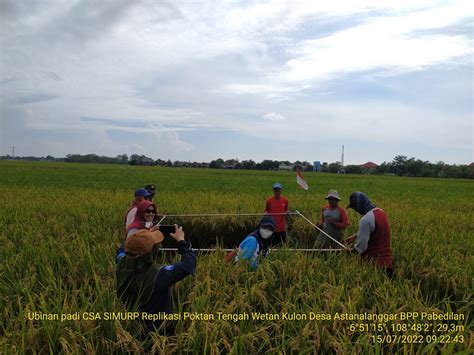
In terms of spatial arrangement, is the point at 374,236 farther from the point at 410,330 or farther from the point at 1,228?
the point at 1,228

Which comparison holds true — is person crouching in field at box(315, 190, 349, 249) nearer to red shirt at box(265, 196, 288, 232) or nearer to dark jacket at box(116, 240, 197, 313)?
red shirt at box(265, 196, 288, 232)

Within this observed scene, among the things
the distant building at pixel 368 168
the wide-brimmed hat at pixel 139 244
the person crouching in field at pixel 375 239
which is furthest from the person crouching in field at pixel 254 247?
the distant building at pixel 368 168

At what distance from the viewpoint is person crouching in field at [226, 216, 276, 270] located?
3850 mm

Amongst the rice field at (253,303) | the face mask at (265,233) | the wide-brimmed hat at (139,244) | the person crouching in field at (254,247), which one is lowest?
the rice field at (253,303)

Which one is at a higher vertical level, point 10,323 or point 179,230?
point 179,230

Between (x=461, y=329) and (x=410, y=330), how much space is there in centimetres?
38

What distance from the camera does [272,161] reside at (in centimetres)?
10050

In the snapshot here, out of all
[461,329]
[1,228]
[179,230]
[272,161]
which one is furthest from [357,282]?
[272,161]

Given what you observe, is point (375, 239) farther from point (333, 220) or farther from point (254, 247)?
point (254, 247)

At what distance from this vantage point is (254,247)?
4016mm

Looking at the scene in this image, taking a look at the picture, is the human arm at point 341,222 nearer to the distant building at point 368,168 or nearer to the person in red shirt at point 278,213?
the person in red shirt at point 278,213

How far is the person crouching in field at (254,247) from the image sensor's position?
152 inches

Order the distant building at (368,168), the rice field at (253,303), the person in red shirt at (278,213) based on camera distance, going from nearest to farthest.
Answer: the rice field at (253,303), the person in red shirt at (278,213), the distant building at (368,168)

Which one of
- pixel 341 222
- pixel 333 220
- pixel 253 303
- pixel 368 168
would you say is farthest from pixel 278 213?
pixel 368 168
